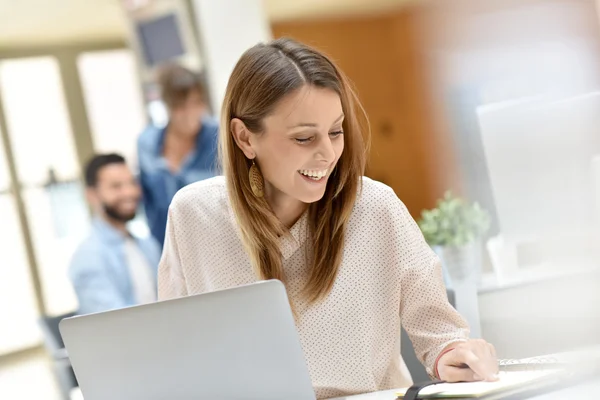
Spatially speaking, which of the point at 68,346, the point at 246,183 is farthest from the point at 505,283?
the point at 68,346

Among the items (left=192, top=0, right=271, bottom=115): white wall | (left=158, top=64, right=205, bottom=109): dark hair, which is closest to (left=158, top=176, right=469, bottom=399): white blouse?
(left=158, top=64, right=205, bottom=109): dark hair

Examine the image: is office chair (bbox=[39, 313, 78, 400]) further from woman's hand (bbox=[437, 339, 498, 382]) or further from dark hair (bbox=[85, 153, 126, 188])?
woman's hand (bbox=[437, 339, 498, 382])

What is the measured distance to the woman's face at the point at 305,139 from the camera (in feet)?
4.93

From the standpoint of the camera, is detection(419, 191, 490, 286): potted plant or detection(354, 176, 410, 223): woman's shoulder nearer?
detection(354, 176, 410, 223): woman's shoulder

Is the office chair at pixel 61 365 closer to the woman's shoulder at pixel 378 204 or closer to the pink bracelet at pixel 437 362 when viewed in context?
the woman's shoulder at pixel 378 204

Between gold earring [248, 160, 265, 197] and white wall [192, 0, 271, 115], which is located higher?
white wall [192, 0, 271, 115]

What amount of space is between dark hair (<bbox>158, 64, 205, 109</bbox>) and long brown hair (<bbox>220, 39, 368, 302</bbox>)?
2.89m

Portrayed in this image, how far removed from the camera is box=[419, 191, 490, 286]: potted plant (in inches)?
80.0

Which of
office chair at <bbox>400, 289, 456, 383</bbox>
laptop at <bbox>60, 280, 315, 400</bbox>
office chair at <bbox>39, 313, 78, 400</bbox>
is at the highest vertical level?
laptop at <bbox>60, 280, 315, 400</bbox>

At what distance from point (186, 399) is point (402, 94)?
21.9 feet

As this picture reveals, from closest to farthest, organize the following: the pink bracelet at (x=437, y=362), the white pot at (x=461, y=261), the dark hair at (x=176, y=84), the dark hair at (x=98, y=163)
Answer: the pink bracelet at (x=437, y=362), the white pot at (x=461, y=261), the dark hair at (x=98, y=163), the dark hair at (x=176, y=84)

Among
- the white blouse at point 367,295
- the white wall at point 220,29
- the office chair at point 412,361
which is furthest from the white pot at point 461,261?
the white wall at point 220,29

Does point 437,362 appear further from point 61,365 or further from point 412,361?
point 61,365

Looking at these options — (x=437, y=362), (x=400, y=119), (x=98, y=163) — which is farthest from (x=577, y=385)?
(x=400, y=119)
